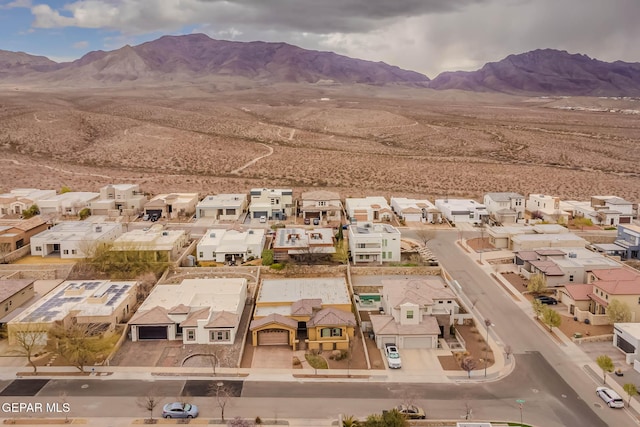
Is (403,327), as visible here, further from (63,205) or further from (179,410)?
(63,205)

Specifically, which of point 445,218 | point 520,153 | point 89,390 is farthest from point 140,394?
point 520,153

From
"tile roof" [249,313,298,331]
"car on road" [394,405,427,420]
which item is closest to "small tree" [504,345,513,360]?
"car on road" [394,405,427,420]

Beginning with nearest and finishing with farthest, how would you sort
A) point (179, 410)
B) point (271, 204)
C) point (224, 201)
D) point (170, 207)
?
1. point (179, 410)
2. point (271, 204)
3. point (170, 207)
4. point (224, 201)

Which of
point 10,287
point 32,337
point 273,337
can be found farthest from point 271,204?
point 32,337

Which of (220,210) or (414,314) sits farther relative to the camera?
(220,210)

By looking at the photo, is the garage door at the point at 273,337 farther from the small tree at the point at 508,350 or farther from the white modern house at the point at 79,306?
the small tree at the point at 508,350
